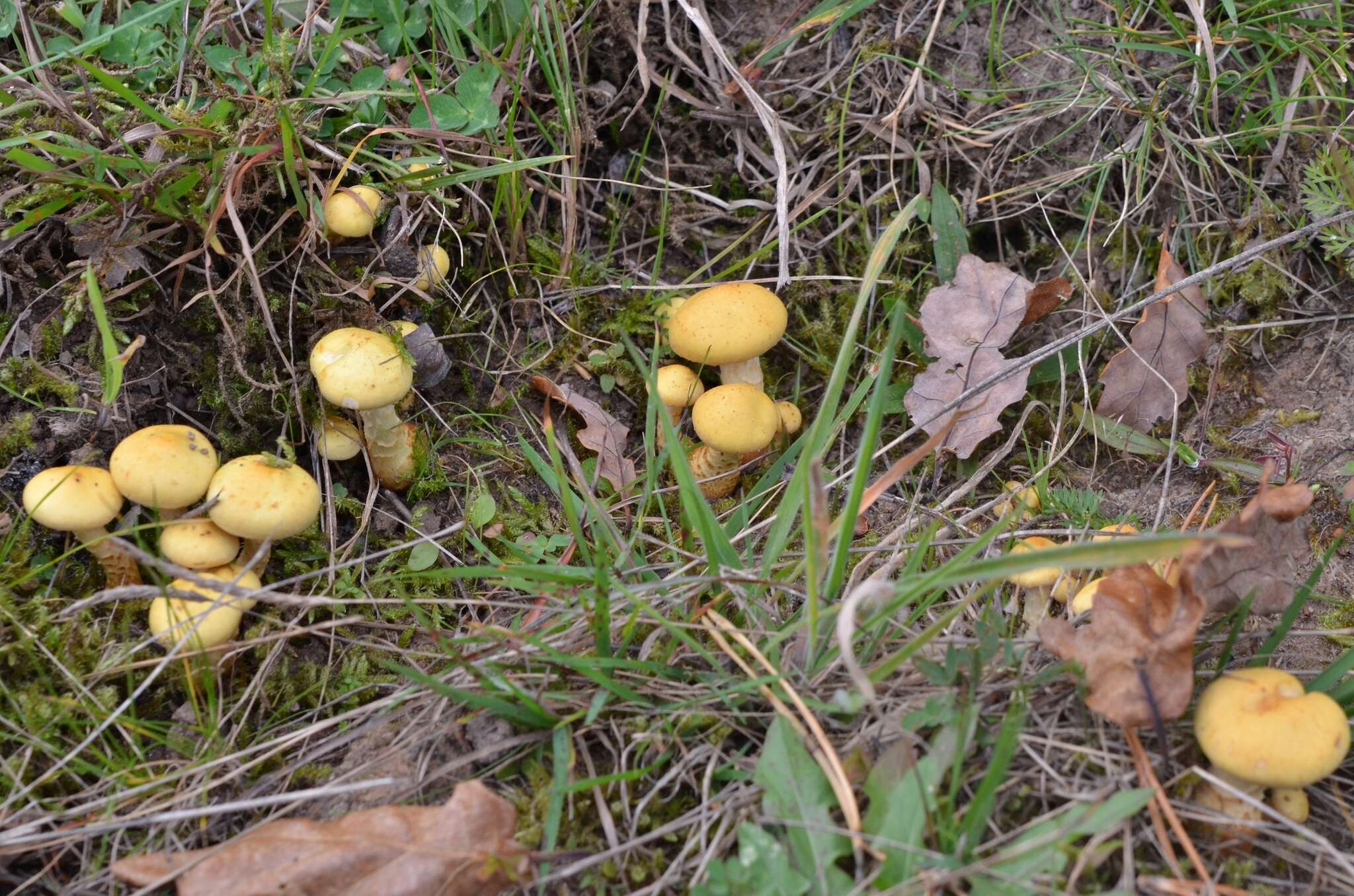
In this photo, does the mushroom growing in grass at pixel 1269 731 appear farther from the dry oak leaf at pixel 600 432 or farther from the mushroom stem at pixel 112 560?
the mushroom stem at pixel 112 560

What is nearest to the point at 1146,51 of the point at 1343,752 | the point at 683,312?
the point at 683,312

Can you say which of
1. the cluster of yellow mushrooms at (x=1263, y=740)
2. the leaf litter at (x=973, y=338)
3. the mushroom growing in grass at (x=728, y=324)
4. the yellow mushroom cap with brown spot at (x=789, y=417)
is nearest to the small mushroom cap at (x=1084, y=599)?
the cluster of yellow mushrooms at (x=1263, y=740)

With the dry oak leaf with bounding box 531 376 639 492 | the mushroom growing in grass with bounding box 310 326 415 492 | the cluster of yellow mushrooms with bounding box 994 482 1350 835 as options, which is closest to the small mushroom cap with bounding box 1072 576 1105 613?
the cluster of yellow mushrooms with bounding box 994 482 1350 835

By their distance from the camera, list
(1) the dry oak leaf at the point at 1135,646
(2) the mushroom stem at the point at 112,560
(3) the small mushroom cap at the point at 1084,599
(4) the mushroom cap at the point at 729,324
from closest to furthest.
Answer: (1) the dry oak leaf at the point at 1135,646 < (3) the small mushroom cap at the point at 1084,599 < (2) the mushroom stem at the point at 112,560 < (4) the mushroom cap at the point at 729,324

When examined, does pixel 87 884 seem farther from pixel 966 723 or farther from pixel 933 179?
pixel 933 179

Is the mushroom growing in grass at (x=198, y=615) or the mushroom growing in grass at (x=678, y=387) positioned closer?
the mushroom growing in grass at (x=198, y=615)
